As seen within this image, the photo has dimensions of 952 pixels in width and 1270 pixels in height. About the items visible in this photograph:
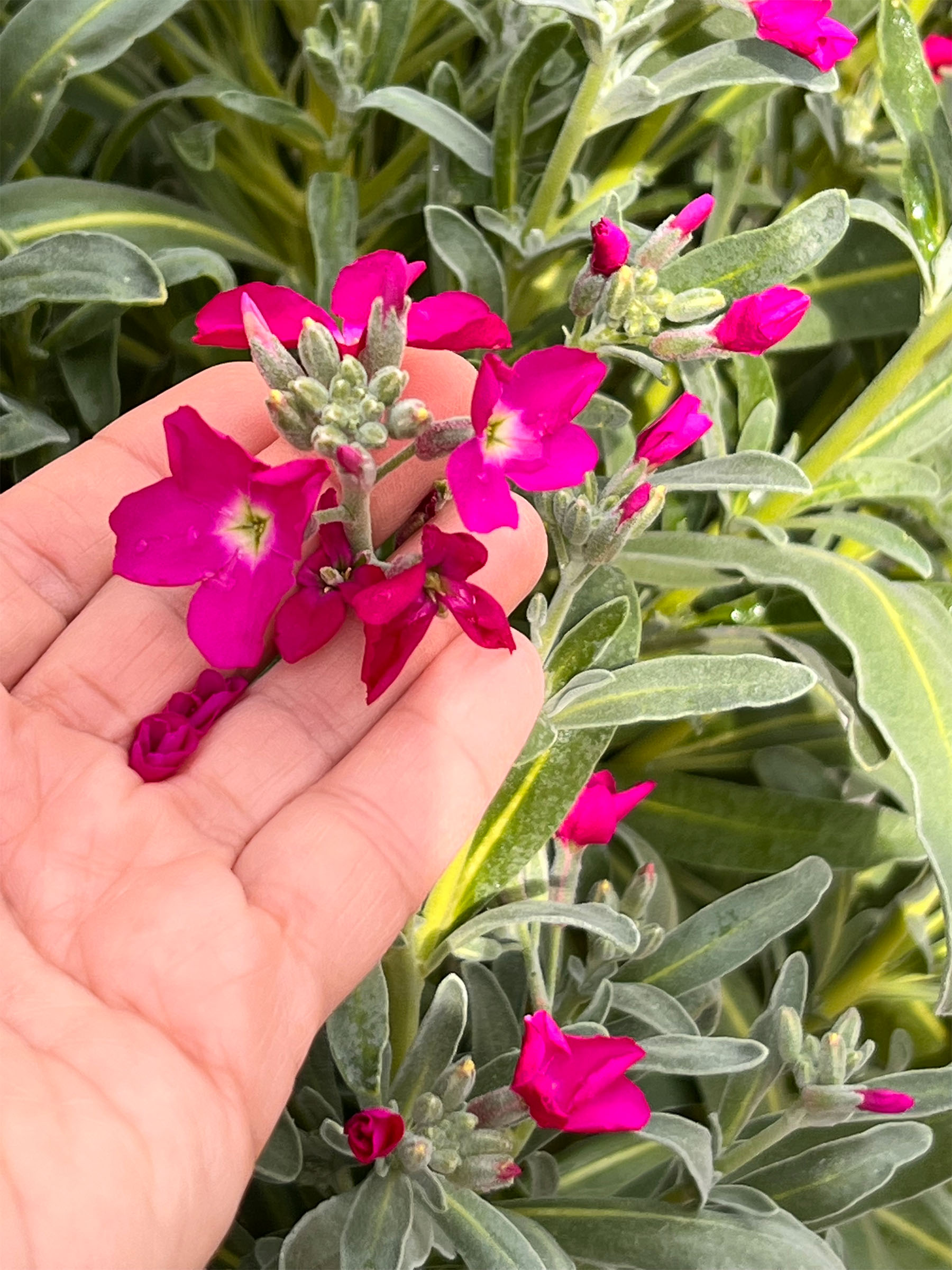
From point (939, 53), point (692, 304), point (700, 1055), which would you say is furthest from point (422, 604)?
point (939, 53)

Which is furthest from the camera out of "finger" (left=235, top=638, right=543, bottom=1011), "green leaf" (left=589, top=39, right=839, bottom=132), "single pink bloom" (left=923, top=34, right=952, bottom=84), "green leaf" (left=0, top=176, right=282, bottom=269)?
"single pink bloom" (left=923, top=34, right=952, bottom=84)

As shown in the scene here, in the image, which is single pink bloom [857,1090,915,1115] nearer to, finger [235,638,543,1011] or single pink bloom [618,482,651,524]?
finger [235,638,543,1011]

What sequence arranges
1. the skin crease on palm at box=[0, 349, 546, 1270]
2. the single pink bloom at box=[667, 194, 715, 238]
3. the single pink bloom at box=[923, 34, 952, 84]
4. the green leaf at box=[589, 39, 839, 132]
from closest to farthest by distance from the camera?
the skin crease on palm at box=[0, 349, 546, 1270] → the single pink bloom at box=[667, 194, 715, 238] → the green leaf at box=[589, 39, 839, 132] → the single pink bloom at box=[923, 34, 952, 84]

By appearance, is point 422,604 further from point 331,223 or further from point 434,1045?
point 331,223

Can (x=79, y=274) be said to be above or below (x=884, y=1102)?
above

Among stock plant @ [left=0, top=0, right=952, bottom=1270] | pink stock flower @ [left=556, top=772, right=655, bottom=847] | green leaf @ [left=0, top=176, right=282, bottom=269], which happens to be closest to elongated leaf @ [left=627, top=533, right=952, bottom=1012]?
stock plant @ [left=0, top=0, right=952, bottom=1270]

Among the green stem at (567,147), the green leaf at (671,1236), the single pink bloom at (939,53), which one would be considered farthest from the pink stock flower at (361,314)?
the single pink bloom at (939,53)
